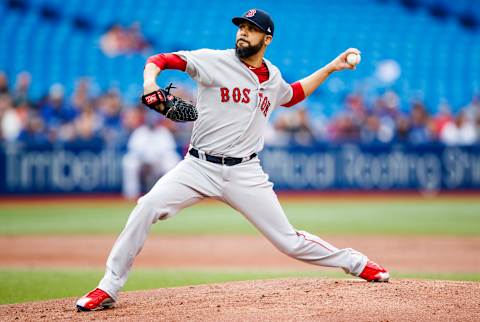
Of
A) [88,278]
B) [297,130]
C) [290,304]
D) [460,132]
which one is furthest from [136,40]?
[290,304]

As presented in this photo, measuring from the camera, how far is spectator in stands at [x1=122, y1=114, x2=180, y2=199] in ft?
54.7

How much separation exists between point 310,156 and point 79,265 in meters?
9.13

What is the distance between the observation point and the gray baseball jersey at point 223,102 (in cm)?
550

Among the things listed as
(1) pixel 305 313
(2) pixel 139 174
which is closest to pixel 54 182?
(2) pixel 139 174

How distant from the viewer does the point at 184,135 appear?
18.0 metres

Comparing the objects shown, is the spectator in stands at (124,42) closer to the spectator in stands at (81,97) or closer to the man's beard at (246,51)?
the spectator in stands at (81,97)

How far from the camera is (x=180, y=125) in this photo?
1842cm

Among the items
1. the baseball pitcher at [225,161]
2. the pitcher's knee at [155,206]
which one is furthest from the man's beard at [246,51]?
the pitcher's knee at [155,206]

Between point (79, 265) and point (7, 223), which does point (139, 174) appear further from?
point (79, 265)

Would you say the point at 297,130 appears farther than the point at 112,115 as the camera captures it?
Yes

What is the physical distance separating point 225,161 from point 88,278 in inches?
123

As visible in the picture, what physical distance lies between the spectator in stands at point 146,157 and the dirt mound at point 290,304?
1055cm

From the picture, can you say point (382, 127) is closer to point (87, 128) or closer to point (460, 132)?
point (460, 132)

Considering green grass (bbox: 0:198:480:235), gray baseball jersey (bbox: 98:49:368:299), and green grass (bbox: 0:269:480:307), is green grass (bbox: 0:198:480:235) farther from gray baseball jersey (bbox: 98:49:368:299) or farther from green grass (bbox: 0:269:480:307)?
gray baseball jersey (bbox: 98:49:368:299)
